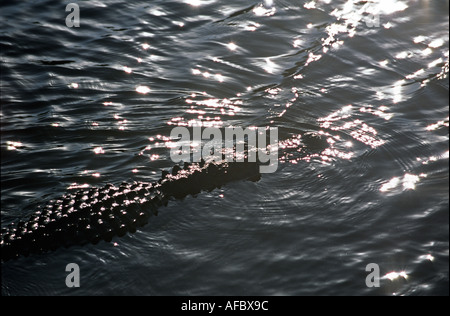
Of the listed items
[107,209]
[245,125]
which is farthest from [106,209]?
[245,125]

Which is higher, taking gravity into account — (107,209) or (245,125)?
(245,125)

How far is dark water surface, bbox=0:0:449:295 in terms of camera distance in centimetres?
382

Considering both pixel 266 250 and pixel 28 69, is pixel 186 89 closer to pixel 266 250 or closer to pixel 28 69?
pixel 28 69

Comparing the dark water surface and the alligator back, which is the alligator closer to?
the alligator back

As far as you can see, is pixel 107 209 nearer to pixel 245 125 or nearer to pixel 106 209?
pixel 106 209

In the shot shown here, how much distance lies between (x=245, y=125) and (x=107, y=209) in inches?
69.5

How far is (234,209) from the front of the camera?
4336mm

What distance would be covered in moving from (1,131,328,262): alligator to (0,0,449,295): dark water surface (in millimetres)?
106

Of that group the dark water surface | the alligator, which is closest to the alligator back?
the alligator

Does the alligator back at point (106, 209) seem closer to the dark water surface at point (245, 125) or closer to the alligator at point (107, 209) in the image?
the alligator at point (107, 209)

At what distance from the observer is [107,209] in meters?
4.26

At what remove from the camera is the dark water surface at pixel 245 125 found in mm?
3816

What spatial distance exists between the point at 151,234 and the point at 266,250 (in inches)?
34.8
